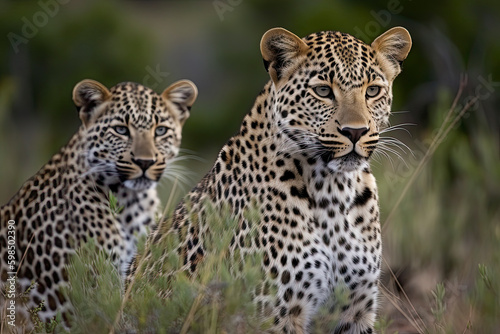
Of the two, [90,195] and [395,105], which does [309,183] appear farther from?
[395,105]

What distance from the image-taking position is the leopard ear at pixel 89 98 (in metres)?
8.44

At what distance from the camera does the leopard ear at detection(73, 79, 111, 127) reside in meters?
8.44

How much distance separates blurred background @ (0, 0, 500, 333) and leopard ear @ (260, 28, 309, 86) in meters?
0.92

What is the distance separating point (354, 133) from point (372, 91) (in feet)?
1.69

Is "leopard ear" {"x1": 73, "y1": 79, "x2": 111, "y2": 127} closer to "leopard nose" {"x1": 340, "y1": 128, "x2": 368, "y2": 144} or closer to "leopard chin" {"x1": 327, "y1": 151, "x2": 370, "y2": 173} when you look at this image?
"leopard chin" {"x1": 327, "y1": 151, "x2": 370, "y2": 173}

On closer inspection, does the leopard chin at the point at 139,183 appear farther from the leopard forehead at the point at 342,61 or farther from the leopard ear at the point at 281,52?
the leopard forehead at the point at 342,61

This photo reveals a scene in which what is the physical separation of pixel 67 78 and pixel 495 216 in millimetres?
16182

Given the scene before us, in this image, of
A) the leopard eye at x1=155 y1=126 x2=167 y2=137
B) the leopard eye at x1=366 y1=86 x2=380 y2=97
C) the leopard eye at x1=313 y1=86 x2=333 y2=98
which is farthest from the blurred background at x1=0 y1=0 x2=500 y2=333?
the leopard eye at x1=155 y1=126 x2=167 y2=137

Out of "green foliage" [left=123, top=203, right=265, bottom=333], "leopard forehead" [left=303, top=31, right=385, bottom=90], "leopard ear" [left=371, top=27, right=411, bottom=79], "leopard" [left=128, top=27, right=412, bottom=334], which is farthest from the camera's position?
"leopard ear" [left=371, top=27, right=411, bottom=79]

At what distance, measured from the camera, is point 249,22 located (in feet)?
108

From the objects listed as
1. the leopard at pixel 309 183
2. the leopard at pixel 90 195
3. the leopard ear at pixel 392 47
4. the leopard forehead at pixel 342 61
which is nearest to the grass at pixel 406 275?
the leopard at pixel 309 183

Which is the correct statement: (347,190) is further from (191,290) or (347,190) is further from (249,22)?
(249,22)

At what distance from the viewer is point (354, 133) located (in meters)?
6.06

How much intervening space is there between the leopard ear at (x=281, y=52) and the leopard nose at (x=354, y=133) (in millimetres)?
688
